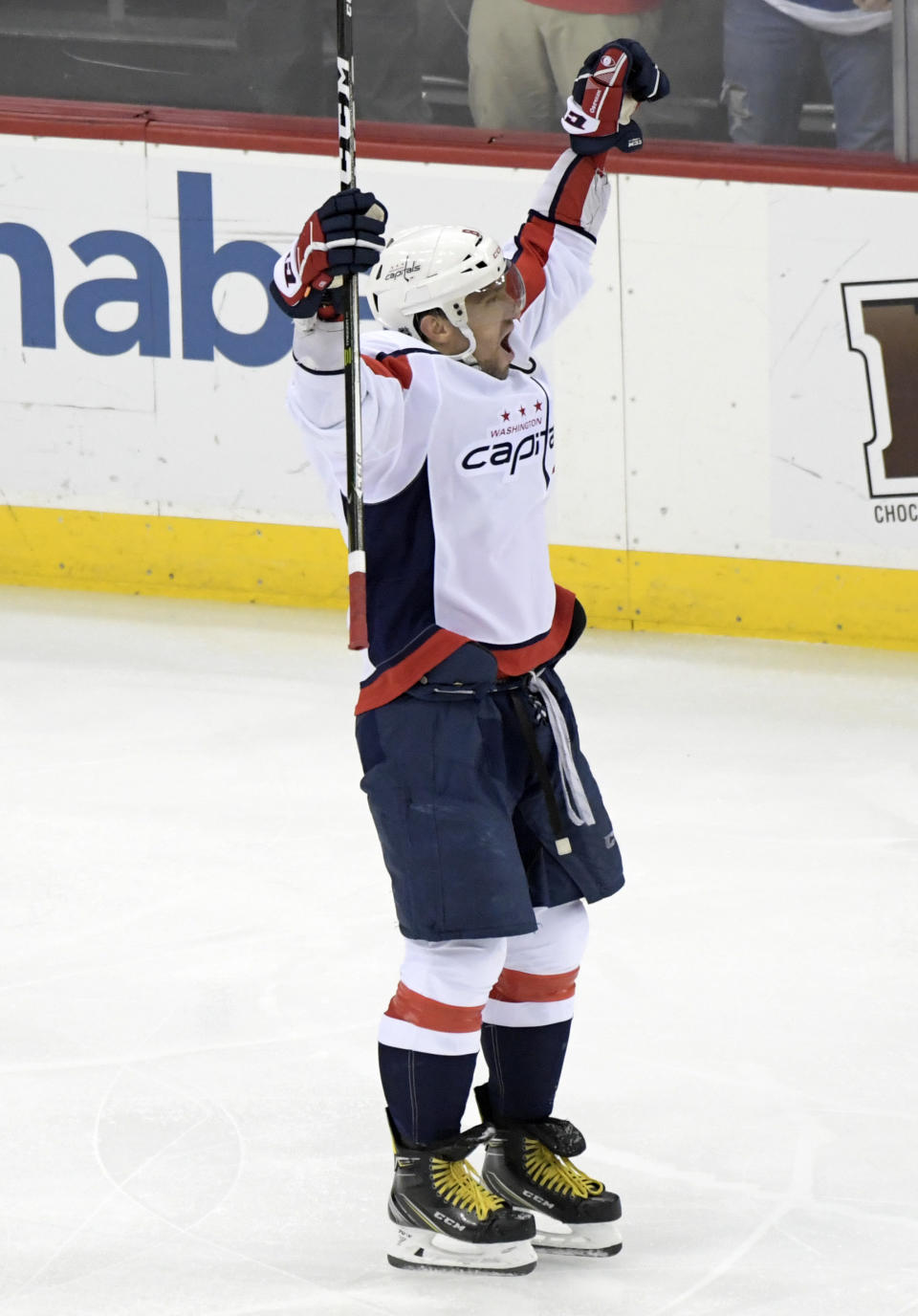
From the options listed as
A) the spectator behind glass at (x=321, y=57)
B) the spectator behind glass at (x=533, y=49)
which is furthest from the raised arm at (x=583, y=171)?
the spectator behind glass at (x=321, y=57)

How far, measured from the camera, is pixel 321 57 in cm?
573

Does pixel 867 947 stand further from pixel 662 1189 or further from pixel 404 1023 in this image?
pixel 404 1023

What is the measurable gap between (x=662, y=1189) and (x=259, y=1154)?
1.77 ft

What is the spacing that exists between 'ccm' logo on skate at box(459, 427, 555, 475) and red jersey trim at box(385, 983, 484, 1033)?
2.08 ft

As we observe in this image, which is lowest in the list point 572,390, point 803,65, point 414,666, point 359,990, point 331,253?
point 359,990

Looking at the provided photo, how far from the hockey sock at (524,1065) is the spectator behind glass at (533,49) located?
3.32m

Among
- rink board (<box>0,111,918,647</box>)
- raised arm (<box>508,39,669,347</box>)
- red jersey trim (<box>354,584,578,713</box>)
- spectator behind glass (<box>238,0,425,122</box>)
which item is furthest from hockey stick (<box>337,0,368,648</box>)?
spectator behind glass (<box>238,0,425,122</box>)

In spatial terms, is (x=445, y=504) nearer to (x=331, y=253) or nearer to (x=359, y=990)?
(x=331, y=253)

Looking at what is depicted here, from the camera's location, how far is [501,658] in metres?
2.64

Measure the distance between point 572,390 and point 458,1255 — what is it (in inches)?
131

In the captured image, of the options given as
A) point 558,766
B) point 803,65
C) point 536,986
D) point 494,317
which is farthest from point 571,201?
point 803,65

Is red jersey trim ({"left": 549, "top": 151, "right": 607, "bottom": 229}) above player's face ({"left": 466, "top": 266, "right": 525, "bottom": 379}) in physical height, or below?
above

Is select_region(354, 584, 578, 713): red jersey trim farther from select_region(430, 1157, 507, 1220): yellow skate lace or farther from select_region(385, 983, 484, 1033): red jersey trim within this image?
select_region(430, 1157, 507, 1220): yellow skate lace

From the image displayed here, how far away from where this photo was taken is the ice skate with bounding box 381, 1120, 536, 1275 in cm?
265
